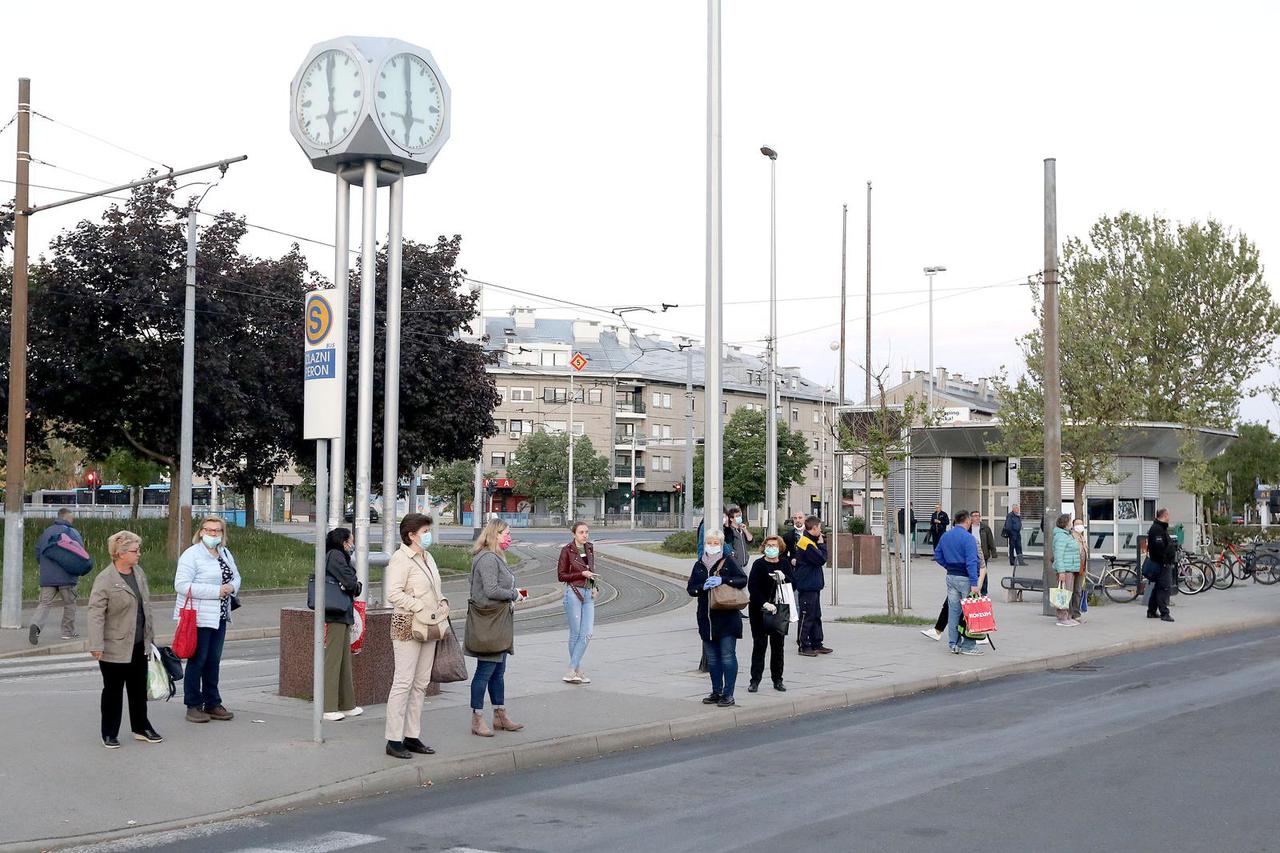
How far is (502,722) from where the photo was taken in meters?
10.3

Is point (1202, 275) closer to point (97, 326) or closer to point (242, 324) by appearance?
point (242, 324)

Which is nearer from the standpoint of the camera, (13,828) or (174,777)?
(13,828)

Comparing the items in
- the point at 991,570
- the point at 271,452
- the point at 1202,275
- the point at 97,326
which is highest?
the point at 1202,275

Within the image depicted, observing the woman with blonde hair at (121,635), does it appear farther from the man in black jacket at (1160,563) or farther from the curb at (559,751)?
the man in black jacket at (1160,563)

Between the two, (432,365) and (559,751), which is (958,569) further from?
(432,365)

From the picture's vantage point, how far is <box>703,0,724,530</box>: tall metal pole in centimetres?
1467

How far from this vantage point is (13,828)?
A: 7293 mm

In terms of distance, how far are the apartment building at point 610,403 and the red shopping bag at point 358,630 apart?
78296 millimetres

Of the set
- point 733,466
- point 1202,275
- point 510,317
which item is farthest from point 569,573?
point 510,317

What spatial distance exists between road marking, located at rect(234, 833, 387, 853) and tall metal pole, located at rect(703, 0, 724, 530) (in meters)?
7.56

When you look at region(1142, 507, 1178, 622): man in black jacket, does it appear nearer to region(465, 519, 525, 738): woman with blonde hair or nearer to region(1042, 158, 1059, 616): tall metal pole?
region(1042, 158, 1059, 616): tall metal pole

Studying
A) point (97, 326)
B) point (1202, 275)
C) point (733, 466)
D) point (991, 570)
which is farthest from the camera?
point (733, 466)

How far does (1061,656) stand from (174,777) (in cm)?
1176

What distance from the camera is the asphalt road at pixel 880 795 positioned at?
23.7 ft
